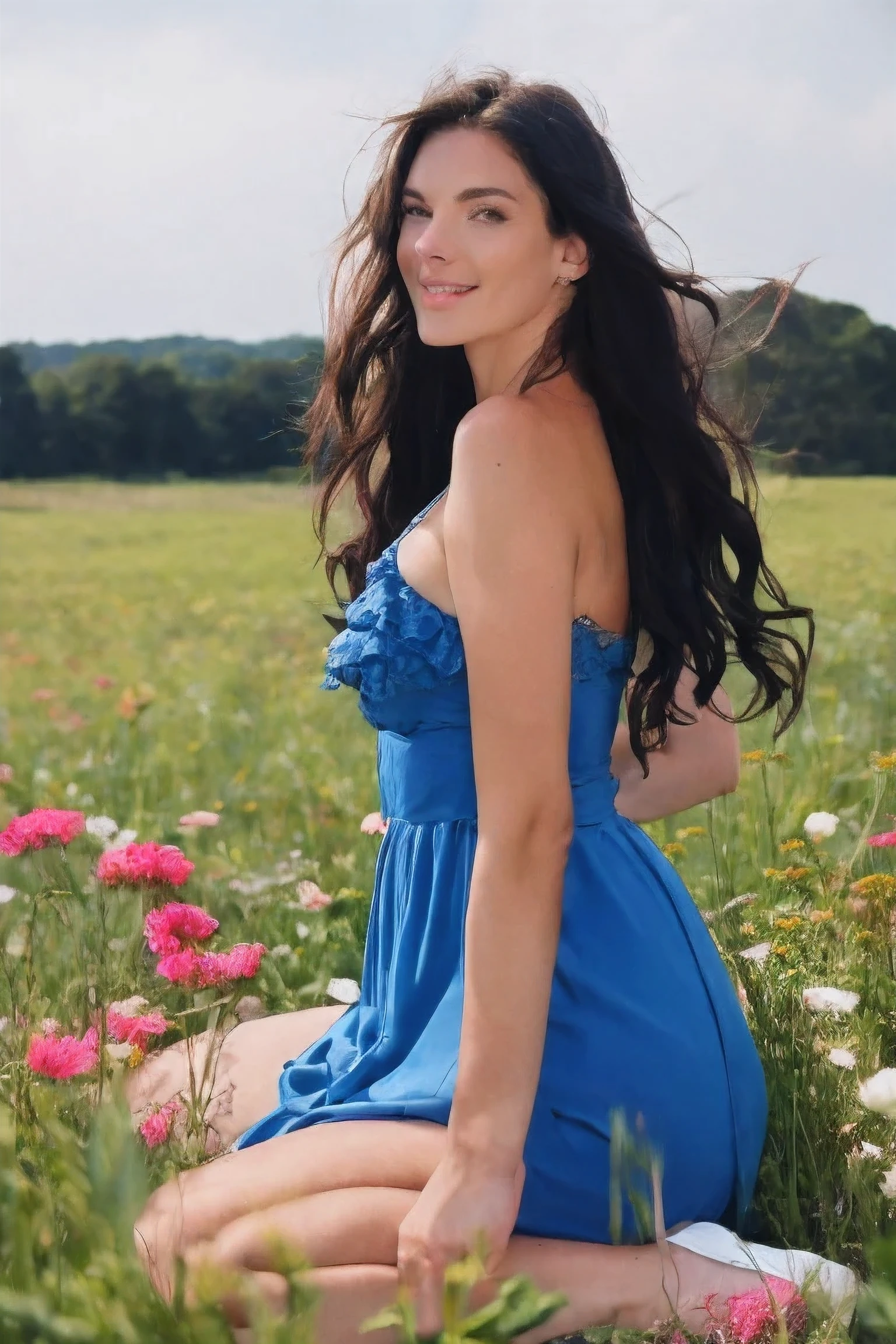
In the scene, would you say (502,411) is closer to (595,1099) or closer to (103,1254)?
(595,1099)

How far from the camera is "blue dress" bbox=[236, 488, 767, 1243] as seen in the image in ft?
6.14

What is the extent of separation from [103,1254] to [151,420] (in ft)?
93.5

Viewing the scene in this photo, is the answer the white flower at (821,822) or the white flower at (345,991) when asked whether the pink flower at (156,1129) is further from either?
the white flower at (821,822)

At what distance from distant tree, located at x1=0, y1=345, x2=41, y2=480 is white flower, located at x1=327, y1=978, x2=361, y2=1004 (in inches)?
975

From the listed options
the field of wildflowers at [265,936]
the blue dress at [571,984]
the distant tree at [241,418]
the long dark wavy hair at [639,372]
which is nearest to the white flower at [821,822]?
the field of wildflowers at [265,936]

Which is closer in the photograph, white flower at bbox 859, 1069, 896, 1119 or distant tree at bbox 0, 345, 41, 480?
white flower at bbox 859, 1069, 896, 1119

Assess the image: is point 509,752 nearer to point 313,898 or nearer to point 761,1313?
point 761,1313

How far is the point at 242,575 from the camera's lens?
43.8 feet

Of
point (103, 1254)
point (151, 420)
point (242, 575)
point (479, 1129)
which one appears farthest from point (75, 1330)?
point (151, 420)

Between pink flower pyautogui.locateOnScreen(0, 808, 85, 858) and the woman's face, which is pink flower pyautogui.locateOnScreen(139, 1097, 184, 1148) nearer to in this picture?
pink flower pyautogui.locateOnScreen(0, 808, 85, 858)

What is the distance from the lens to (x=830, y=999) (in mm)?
2172

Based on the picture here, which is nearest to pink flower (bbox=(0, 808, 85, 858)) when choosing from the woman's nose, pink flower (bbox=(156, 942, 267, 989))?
pink flower (bbox=(156, 942, 267, 989))

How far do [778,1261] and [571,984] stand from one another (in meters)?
0.41

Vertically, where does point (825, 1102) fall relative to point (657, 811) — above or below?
below
